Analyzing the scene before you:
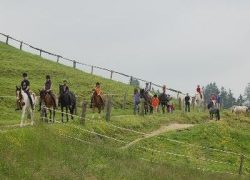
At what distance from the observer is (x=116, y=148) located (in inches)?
1150

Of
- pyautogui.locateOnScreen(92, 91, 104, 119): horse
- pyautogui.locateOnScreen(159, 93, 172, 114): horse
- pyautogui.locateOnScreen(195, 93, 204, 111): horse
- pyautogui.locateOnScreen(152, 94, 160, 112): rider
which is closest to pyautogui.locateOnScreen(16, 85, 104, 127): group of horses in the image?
pyautogui.locateOnScreen(92, 91, 104, 119): horse

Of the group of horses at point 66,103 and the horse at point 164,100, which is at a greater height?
the horse at point 164,100

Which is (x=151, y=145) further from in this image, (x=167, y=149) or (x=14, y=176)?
(x=14, y=176)

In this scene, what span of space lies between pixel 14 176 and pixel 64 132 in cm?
794

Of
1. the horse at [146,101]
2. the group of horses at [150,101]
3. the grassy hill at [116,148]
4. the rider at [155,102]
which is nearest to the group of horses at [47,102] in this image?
the grassy hill at [116,148]

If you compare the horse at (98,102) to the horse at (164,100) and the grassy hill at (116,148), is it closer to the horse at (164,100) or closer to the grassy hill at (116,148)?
the grassy hill at (116,148)

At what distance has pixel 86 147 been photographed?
86.6 ft

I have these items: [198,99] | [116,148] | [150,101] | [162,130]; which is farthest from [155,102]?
[116,148]

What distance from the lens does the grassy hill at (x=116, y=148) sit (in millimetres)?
22031

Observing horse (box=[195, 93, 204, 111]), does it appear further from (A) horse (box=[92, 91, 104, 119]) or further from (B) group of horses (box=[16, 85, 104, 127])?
(A) horse (box=[92, 91, 104, 119])

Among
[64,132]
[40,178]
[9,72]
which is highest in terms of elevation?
[9,72]

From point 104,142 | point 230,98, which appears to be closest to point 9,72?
point 104,142

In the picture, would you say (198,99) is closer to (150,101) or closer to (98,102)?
(150,101)

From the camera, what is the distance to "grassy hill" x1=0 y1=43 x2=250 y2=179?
22.0 metres
